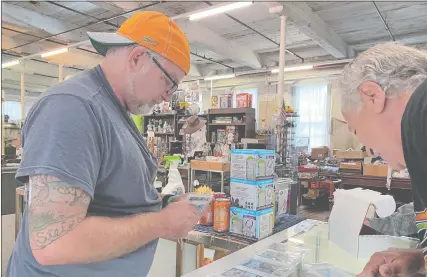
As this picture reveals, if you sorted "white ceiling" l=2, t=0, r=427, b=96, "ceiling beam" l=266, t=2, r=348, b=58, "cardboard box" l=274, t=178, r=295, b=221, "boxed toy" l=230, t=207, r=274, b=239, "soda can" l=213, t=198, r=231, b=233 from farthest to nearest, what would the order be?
1. "white ceiling" l=2, t=0, r=427, b=96
2. "ceiling beam" l=266, t=2, r=348, b=58
3. "cardboard box" l=274, t=178, r=295, b=221
4. "soda can" l=213, t=198, r=231, b=233
5. "boxed toy" l=230, t=207, r=274, b=239

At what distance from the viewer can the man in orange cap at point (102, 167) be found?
2.58ft

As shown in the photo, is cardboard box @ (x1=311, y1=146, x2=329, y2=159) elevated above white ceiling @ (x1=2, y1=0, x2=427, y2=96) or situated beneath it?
situated beneath

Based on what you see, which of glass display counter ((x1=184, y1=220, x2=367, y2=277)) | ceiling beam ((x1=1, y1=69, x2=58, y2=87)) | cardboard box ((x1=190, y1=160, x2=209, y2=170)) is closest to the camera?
glass display counter ((x1=184, y1=220, x2=367, y2=277))

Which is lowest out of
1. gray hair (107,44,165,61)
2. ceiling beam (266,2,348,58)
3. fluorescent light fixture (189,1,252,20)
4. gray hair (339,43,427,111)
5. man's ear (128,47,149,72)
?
gray hair (339,43,427,111)

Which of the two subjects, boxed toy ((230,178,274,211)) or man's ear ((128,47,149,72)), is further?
boxed toy ((230,178,274,211))

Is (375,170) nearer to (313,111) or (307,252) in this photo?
(307,252)

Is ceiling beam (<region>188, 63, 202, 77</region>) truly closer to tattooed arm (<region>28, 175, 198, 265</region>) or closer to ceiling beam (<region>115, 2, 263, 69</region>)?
ceiling beam (<region>115, 2, 263, 69</region>)

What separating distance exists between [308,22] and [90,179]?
6665mm

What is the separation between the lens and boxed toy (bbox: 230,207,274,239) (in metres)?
1.90

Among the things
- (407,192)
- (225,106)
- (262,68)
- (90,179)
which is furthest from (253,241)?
(262,68)

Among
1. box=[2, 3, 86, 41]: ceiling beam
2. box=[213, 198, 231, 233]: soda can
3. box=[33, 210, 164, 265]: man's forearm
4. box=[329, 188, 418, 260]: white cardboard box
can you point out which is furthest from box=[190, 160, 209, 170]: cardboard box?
box=[2, 3, 86, 41]: ceiling beam

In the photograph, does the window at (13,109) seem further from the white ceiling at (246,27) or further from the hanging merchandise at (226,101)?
the hanging merchandise at (226,101)

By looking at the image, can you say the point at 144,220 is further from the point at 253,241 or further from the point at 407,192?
the point at 407,192

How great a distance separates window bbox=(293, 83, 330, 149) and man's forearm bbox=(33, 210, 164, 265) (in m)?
10.1
